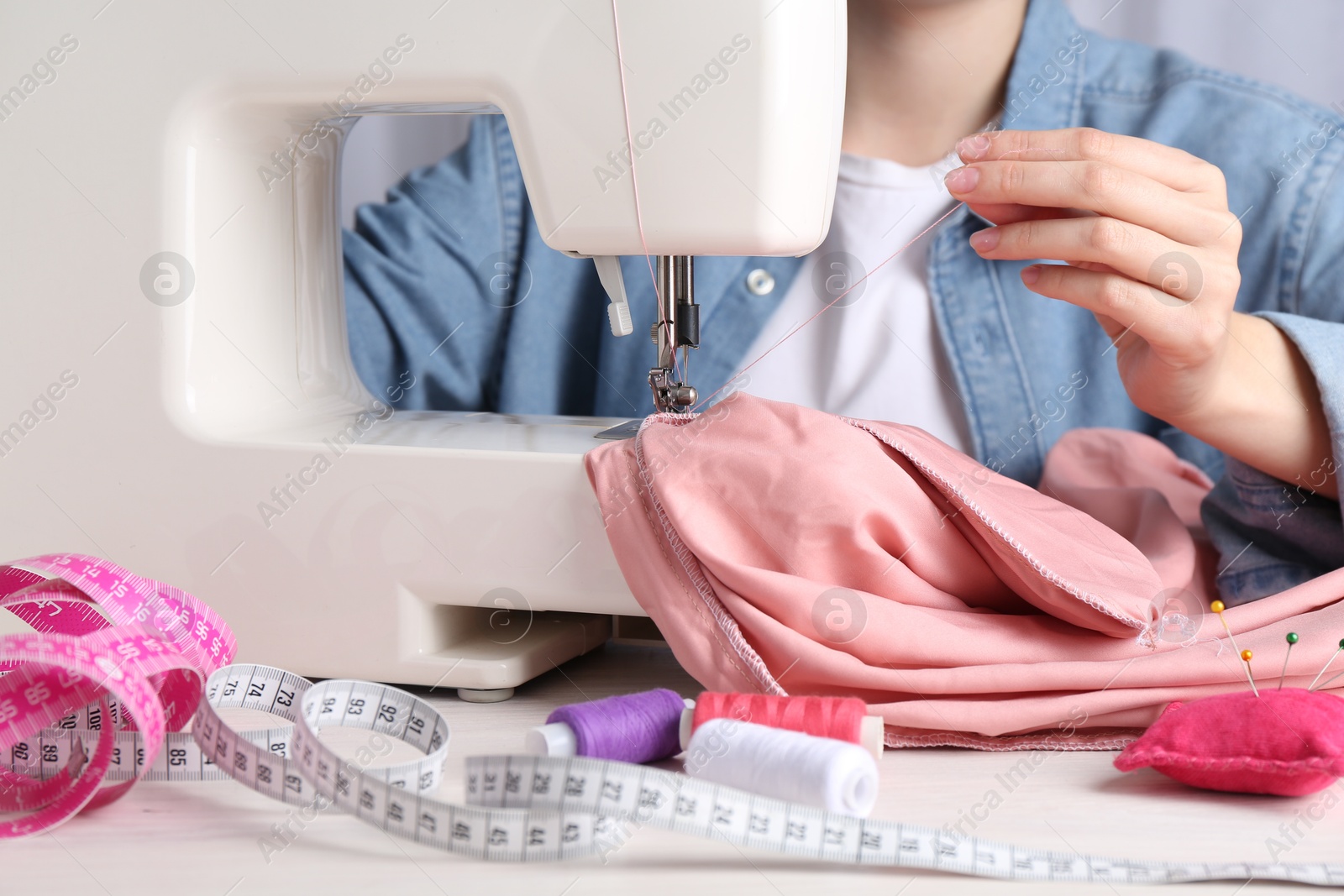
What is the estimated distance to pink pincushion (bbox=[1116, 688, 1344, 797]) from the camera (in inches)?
23.7

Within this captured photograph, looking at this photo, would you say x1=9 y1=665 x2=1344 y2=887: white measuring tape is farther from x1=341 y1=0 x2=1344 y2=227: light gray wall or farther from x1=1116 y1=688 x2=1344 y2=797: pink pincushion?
x1=341 y1=0 x2=1344 y2=227: light gray wall

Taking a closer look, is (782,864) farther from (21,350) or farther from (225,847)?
(21,350)

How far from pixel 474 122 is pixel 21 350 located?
0.78 m

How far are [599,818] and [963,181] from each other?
0.55 metres

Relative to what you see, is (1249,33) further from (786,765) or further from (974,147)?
(786,765)

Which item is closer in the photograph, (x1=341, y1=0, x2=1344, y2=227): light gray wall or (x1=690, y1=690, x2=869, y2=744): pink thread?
(x1=690, y1=690, x2=869, y2=744): pink thread

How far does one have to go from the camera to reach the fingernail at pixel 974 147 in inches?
33.3

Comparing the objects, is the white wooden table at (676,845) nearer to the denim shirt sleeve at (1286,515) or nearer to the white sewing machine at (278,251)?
the white sewing machine at (278,251)

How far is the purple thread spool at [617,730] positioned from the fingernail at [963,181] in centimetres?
44

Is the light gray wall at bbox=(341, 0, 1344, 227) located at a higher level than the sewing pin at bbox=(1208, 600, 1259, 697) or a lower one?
higher

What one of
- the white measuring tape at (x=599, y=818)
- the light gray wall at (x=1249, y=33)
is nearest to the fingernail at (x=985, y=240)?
the white measuring tape at (x=599, y=818)

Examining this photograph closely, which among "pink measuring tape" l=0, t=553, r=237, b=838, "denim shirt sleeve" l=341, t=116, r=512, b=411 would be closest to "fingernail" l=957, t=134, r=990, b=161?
"pink measuring tape" l=0, t=553, r=237, b=838

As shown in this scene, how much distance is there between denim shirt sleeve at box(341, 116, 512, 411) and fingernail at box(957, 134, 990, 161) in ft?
2.52

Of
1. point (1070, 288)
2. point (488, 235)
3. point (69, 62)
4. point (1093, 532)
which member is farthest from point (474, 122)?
point (1093, 532)
